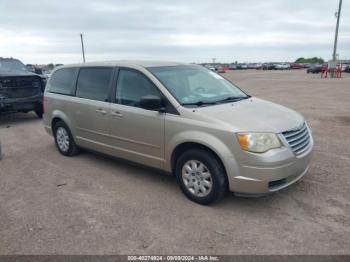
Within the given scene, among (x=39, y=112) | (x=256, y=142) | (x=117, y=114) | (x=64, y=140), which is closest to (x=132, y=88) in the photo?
(x=117, y=114)

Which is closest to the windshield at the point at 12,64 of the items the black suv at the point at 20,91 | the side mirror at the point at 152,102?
the black suv at the point at 20,91

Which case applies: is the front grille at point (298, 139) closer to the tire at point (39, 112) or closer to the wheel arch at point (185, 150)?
the wheel arch at point (185, 150)

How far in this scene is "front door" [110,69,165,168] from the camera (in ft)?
14.4

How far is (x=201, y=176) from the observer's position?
13.1 feet

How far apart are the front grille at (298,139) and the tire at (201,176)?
840 mm

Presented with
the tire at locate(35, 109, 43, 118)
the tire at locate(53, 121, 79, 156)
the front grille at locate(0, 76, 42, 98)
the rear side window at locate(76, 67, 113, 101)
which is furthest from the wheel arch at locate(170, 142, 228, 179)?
the tire at locate(35, 109, 43, 118)

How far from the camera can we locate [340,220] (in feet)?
11.8

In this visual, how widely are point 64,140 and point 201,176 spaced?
3.31 meters

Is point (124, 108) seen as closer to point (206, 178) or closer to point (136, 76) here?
point (136, 76)

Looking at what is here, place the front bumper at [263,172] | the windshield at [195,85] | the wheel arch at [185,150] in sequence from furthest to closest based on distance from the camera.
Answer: the windshield at [195,85] → the wheel arch at [185,150] → the front bumper at [263,172]

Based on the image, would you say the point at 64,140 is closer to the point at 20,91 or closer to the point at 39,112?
the point at 20,91

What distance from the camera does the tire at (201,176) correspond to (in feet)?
12.5

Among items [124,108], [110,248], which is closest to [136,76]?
[124,108]

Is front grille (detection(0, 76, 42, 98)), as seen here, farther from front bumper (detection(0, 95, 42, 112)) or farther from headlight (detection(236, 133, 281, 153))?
headlight (detection(236, 133, 281, 153))
